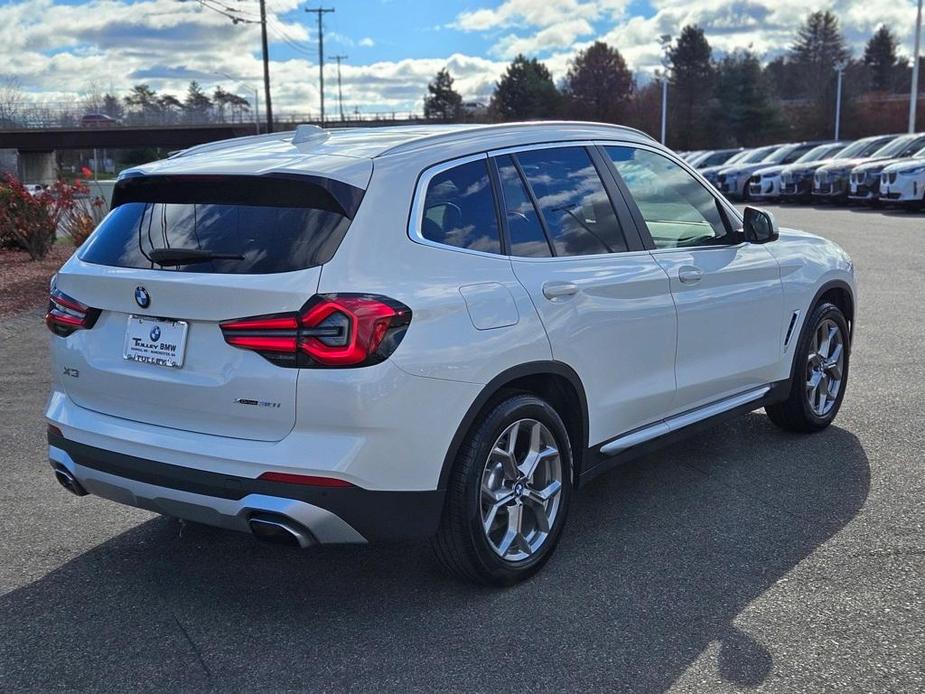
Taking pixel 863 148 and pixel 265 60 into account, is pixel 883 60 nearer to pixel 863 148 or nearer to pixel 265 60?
pixel 265 60

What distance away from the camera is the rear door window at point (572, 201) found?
171 inches

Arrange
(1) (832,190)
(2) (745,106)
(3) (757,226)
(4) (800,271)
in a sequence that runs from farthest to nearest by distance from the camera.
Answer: (2) (745,106)
(1) (832,190)
(4) (800,271)
(3) (757,226)

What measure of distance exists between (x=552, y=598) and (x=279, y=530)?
3.83 feet

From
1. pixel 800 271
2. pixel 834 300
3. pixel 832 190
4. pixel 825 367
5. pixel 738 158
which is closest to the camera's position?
pixel 800 271

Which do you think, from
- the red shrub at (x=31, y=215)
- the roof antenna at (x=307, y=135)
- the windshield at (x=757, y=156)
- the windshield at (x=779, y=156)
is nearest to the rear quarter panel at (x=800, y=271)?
the roof antenna at (x=307, y=135)

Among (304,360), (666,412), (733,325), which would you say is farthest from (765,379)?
(304,360)

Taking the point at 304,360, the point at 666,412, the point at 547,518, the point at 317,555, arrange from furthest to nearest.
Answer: the point at 666,412
the point at 317,555
the point at 547,518
the point at 304,360

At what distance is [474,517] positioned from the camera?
379 centimetres

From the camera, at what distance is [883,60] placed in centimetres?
11525

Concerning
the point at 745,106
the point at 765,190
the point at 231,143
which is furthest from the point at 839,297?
the point at 745,106

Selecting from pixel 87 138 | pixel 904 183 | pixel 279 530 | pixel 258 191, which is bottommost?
pixel 279 530

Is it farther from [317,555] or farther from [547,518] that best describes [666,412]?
[317,555]

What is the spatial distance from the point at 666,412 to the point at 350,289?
2.03 metres

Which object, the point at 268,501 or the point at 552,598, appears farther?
the point at 552,598
